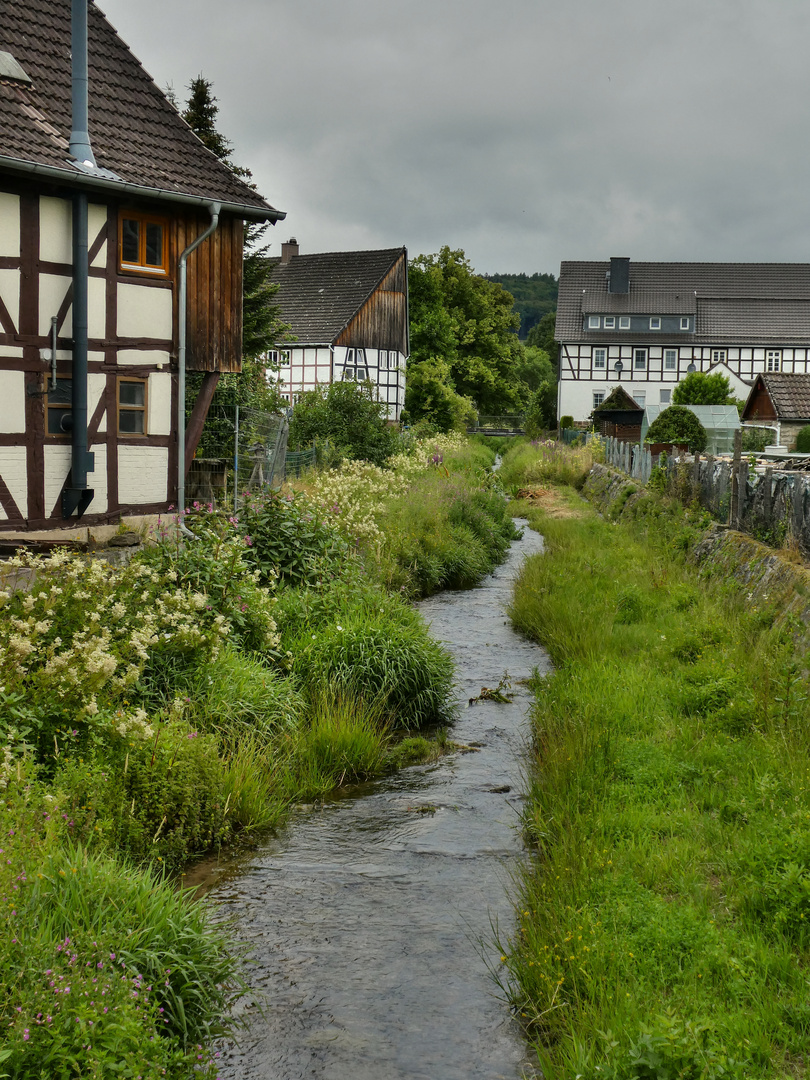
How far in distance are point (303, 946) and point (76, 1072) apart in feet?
6.16

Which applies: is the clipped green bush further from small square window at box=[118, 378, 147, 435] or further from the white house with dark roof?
the white house with dark roof

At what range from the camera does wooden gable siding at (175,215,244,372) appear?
588 inches

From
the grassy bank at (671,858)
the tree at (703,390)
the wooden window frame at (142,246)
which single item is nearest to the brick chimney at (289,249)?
→ the tree at (703,390)

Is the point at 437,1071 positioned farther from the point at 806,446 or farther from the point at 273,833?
the point at 806,446

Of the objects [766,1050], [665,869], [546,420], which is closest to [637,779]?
[665,869]

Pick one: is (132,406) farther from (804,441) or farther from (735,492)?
(804,441)

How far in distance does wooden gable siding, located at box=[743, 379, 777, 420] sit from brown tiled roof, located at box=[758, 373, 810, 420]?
1.42 feet

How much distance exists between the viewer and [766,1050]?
12.8 feet

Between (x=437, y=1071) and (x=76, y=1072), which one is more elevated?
(x=76, y=1072)

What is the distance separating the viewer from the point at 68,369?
1324 centimetres

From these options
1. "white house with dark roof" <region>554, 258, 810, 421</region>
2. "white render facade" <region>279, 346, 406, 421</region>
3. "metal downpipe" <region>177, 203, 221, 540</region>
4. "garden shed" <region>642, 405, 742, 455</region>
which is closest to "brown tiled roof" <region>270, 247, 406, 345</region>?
"white render facade" <region>279, 346, 406, 421</region>

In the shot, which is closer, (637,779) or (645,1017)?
(645,1017)

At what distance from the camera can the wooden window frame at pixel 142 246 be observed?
45.6 feet

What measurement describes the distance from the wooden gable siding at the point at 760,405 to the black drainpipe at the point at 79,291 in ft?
105
